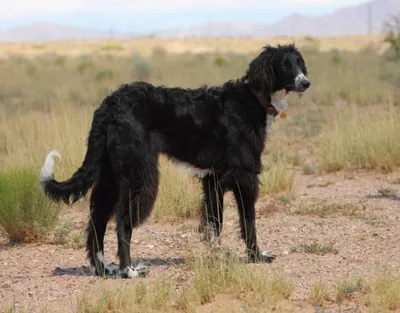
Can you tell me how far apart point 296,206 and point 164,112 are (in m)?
3.51

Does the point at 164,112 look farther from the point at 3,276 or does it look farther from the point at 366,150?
the point at 366,150

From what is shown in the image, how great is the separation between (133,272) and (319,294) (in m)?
1.82

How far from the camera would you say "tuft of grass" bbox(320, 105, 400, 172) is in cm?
1286

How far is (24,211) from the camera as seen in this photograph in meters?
9.15

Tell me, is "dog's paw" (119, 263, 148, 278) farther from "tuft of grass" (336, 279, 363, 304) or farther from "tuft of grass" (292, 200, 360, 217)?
"tuft of grass" (292, 200, 360, 217)

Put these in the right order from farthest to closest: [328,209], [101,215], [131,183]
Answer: [328,209] < [101,215] < [131,183]

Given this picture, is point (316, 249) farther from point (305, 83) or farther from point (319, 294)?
point (319, 294)

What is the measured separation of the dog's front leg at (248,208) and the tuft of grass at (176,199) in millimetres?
1881

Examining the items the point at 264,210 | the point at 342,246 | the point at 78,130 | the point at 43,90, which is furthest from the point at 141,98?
the point at 43,90

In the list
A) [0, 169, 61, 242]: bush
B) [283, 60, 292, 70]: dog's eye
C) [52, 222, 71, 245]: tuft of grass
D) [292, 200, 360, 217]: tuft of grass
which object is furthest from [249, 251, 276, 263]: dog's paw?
[0, 169, 61, 242]: bush

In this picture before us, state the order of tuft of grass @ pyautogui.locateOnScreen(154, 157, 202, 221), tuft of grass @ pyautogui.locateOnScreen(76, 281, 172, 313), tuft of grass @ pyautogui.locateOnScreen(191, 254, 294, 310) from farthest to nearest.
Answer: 1. tuft of grass @ pyautogui.locateOnScreen(154, 157, 202, 221)
2. tuft of grass @ pyautogui.locateOnScreen(191, 254, 294, 310)
3. tuft of grass @ pyautogui.locateOnScreen(76, 281, 172, 313)

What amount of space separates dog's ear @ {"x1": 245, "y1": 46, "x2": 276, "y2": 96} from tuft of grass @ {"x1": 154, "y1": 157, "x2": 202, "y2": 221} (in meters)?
2.27

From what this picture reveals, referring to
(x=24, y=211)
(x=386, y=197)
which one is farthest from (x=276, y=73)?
(x=386, y=197)

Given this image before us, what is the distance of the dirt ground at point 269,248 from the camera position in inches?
275
